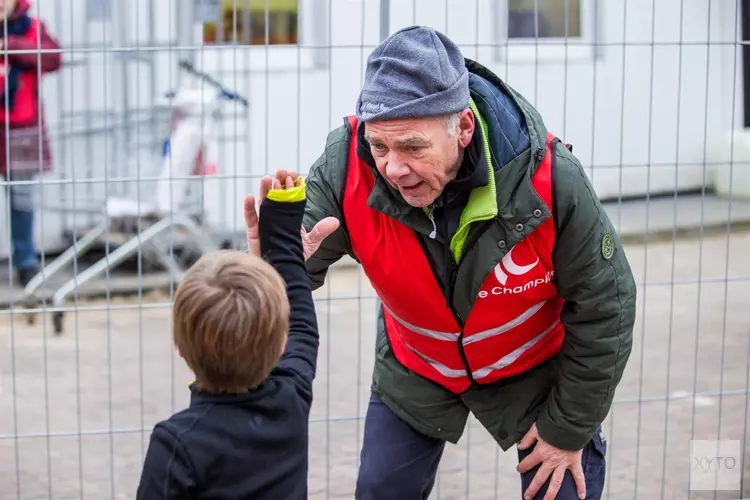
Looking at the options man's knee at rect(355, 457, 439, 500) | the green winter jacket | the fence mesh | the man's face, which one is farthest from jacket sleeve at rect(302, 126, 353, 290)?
the fence mesh

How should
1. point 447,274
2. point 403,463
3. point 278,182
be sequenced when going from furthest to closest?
1. point 403,463
2. point 447,274
3. point 278,182

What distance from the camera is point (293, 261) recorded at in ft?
8.16

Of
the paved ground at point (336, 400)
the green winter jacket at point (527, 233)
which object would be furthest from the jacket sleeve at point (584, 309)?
the paved ground at point (336, 400)

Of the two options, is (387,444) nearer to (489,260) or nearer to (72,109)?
(489,260)

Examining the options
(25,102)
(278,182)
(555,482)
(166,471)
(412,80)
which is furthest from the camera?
(25,102)

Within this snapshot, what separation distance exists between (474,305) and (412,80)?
57 cm

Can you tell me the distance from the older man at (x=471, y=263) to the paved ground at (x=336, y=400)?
39.8 inches

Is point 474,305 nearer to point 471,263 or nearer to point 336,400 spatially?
point 471,263

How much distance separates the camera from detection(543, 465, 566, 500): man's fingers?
9.64 feet

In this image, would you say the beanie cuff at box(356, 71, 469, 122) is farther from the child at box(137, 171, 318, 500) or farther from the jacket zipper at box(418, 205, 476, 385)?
the child at box(137, 171, 318, 500)

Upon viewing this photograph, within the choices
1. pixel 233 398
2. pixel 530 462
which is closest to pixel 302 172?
pixel 530 462

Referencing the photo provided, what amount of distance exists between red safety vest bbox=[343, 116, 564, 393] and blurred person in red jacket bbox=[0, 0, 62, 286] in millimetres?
3782

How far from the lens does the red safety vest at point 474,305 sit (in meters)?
2.77

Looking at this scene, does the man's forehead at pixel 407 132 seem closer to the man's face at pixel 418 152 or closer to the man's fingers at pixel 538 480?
the man's face at pixel 418 152
